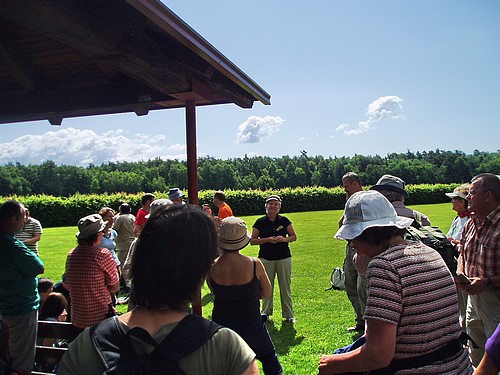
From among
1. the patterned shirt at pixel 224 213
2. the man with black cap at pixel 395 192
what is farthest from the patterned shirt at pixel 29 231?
the man with black cap at pixel 395 192

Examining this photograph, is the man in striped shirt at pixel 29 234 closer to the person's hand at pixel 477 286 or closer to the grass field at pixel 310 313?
the grass field at pixel 310 313

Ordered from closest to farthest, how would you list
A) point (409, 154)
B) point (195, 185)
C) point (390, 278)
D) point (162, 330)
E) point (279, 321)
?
point (162, 330)
point (390, 278)
point (195, 185)
point (279, 321)
point (409, 154)

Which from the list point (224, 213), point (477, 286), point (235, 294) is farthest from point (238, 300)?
point (224, 213)

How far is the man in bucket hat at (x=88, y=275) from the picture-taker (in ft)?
11.9

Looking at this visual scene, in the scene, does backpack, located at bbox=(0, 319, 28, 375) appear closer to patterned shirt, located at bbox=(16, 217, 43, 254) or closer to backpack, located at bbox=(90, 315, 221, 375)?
backpack, located at bbox=(90, 315, 221, 375)

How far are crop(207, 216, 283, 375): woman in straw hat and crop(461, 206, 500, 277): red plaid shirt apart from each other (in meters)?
1.88

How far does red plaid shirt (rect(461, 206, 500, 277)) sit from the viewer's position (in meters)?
3.38

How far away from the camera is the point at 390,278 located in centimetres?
171

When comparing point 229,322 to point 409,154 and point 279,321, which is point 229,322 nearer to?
point 279,321

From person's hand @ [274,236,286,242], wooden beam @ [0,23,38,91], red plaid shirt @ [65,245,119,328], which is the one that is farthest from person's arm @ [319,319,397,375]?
person's hand @ [274,236,286,242]

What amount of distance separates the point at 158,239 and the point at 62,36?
1.78 m

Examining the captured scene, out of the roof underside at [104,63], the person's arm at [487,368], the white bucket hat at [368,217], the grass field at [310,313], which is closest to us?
the person's arm at [487,368]

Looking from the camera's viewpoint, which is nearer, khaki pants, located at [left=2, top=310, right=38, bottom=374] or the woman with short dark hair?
the woman with short dark hair

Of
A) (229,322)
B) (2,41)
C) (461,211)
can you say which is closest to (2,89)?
(2,41)
